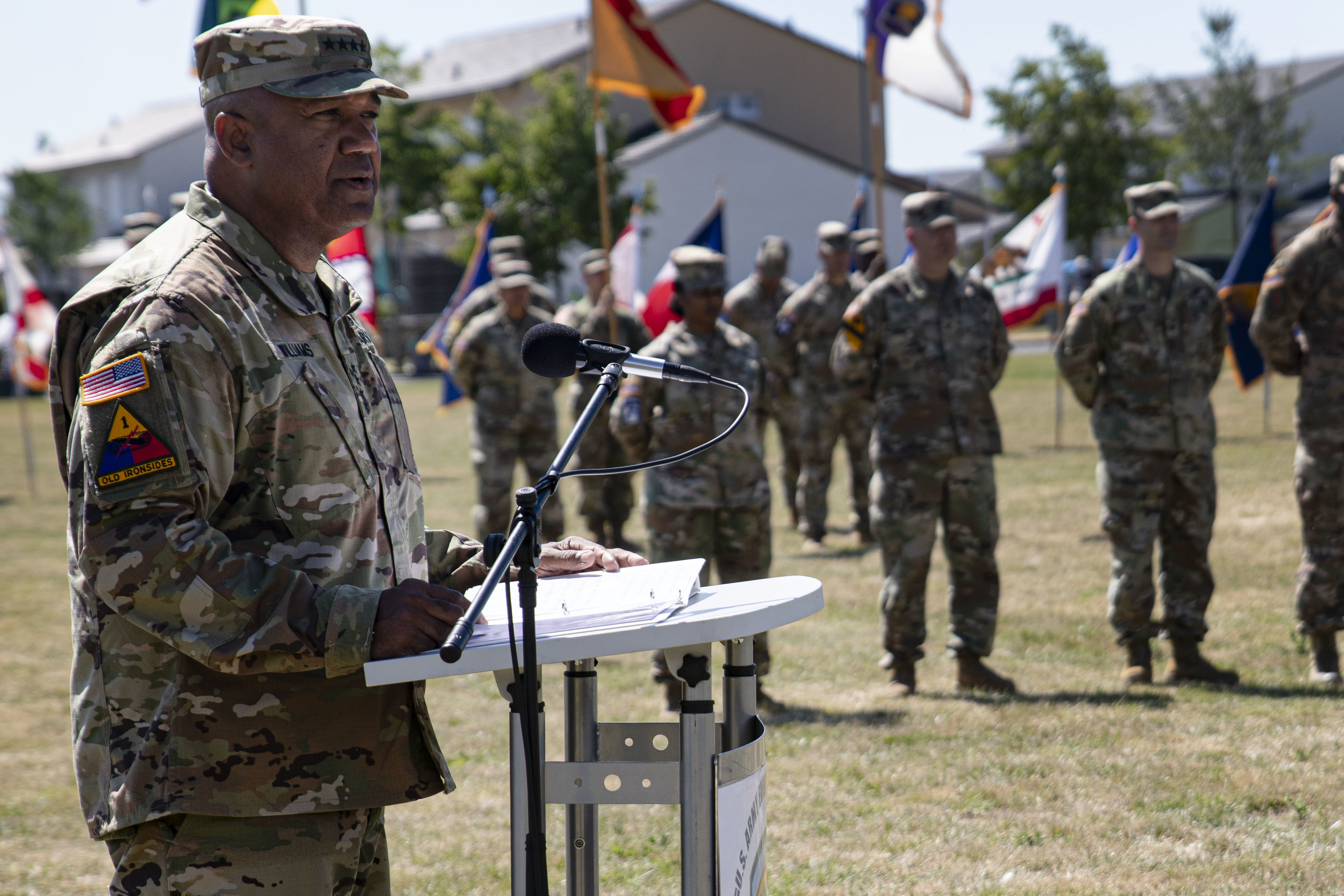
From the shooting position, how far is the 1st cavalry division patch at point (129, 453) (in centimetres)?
192

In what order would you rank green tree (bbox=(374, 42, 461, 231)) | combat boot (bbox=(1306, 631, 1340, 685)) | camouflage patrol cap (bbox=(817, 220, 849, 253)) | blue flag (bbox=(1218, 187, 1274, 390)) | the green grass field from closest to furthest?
the green grass field → combat boot (bbox=(1306, 631, 1340, 685)) → blue flag (bbox=(1218, 187, 1274, 390)) → camouflage patrol cap (bbox=(817, 220, 849, 253)) → green tree (bbox=(374, 42, 461, 231))

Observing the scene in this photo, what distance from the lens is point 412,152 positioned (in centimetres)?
4478

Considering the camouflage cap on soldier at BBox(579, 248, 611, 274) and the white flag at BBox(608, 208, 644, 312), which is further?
the white flag at BBox(608, 208, 644, 312)

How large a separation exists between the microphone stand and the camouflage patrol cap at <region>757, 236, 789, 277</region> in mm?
9296

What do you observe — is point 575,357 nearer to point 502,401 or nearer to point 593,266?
point 502,401

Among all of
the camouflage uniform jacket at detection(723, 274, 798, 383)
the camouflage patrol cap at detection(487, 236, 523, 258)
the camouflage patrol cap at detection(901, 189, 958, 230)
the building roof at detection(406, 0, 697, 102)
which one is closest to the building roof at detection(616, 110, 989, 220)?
the building roof at detection(406, 0, 697, 102)

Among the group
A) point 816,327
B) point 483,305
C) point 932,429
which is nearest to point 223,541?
point 932,429

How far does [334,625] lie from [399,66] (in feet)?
156

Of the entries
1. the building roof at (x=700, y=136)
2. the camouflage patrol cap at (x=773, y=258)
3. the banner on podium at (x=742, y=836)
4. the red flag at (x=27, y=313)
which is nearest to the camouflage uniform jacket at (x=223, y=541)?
the banner on podium at (x=742, y=836)

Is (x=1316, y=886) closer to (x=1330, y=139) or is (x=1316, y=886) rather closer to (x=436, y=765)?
(x=436, y=765)

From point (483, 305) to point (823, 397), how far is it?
3.28 m

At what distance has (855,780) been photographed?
17.7ft

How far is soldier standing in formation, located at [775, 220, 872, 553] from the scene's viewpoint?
11094 millimetres

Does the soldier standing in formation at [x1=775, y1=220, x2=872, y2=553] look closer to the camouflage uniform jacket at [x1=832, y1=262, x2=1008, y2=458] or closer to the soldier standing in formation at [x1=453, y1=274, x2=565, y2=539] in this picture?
the soldier standing in formation at [x1=453, y1=274, x2=565, y2=539]
